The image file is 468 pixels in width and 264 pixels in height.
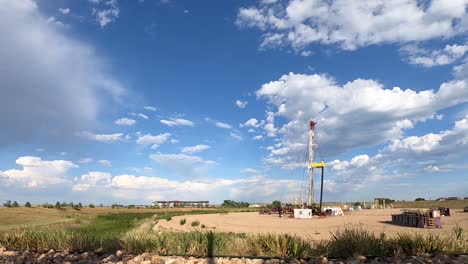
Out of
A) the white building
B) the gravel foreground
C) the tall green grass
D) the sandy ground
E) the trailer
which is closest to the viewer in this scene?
the gravel foreground

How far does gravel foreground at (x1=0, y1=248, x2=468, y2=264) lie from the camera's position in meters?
10.2

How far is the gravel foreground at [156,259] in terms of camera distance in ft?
33.5

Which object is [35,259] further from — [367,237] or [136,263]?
[367,237]

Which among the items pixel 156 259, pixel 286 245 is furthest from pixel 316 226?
pixel 156 259

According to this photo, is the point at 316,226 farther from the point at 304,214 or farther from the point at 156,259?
the point at 156,259

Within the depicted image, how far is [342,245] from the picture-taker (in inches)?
468

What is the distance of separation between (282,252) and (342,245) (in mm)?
1530

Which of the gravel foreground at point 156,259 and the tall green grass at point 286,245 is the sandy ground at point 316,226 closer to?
the tall green grass at point 286,245

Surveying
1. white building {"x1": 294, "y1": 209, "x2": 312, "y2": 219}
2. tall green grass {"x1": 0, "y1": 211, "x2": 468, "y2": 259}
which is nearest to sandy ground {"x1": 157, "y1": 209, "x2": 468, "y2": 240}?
white building {"x1": 294, "y1": 209, "x2": 312, "y2": 219}

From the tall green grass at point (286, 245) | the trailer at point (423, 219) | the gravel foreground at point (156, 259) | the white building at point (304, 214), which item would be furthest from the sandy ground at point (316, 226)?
the gravel foreground at point (156, 259)

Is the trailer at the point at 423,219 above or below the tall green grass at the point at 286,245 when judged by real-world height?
above

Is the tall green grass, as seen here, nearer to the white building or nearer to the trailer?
the trailer

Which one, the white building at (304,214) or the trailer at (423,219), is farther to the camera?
the white building at (304,214)

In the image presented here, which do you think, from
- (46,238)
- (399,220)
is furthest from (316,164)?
(46,238)
